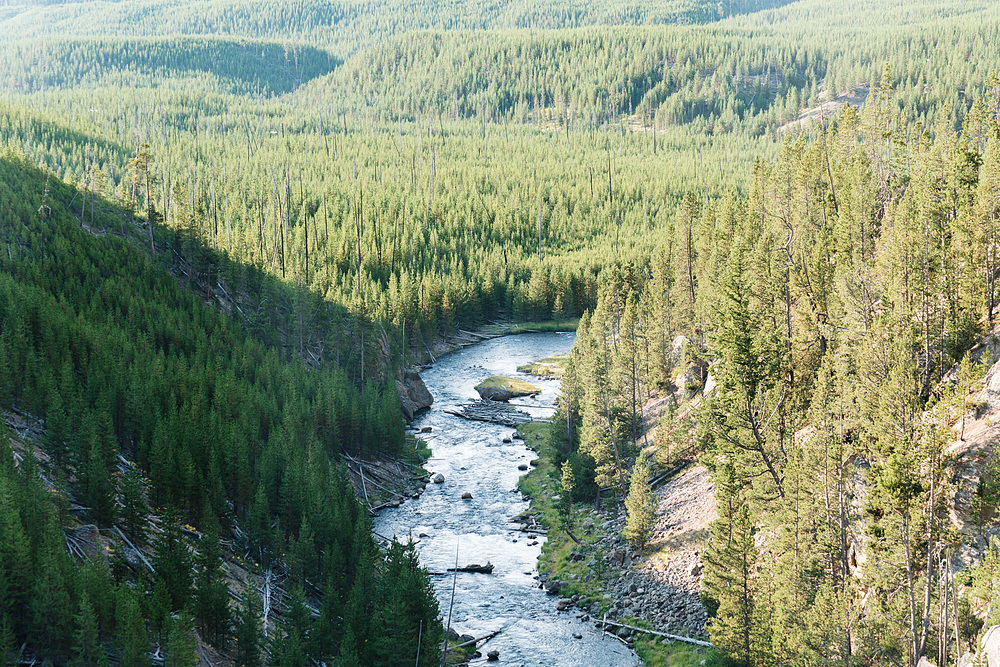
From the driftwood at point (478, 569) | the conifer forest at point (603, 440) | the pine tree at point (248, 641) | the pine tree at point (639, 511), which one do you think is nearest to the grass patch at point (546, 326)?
the conifer forest at point (603, 440)

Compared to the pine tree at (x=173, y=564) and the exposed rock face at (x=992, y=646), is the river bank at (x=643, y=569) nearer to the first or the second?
the exposed rock face at (x=992, y=646)

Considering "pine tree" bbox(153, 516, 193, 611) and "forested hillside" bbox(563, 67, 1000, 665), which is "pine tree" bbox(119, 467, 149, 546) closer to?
"pine tree" bbox(153, 516, 193, 611)

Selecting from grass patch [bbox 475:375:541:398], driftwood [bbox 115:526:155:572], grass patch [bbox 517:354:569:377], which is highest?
driftwood [bbox 115:526:155:572]

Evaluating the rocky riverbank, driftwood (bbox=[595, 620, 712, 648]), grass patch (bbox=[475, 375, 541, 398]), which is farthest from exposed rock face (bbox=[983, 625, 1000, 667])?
grass patch (bbox=[475, 375, 541, 398])

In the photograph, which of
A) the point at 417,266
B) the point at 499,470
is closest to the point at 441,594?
the point at 499,470

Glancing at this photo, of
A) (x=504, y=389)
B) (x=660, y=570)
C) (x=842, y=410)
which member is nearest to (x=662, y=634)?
(x=660, y=570)

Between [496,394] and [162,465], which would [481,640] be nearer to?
[162,465]

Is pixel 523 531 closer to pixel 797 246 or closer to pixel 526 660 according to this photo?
pixel 526 660
